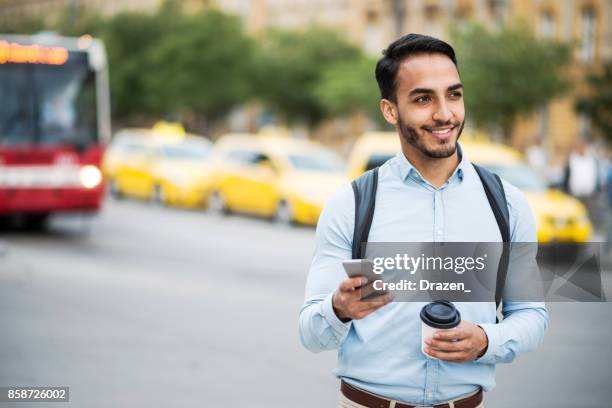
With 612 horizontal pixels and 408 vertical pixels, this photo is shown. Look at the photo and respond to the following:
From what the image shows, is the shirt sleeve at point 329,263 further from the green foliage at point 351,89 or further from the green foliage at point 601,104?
the green foliage at point 351,89

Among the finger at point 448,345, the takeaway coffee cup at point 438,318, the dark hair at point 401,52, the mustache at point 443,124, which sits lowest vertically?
the finger at point 448,345

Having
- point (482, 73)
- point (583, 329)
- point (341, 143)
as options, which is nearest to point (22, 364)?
point (583, 329)

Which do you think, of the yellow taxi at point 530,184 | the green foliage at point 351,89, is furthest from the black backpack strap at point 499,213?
the green foliage at point 351,89

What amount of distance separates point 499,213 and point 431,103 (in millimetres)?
312

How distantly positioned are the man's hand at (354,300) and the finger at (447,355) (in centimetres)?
18

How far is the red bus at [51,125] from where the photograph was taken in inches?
592

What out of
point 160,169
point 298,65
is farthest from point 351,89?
point 160,169

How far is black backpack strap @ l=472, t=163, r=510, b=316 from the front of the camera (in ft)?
7.91

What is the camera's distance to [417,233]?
240 cm

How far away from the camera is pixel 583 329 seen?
8.56 meters

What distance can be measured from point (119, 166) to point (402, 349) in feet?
80.0

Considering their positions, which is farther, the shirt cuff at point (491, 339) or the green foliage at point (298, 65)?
the green foliage at point (298, 65)

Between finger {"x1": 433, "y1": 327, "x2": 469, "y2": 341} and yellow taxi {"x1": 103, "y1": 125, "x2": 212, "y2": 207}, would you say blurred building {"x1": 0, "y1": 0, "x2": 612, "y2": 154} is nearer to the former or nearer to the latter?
yellow taxi {"x1": 103, "y1": 125, "x2": 212, "y2": 207}

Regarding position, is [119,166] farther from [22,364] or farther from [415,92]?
[415,92]
